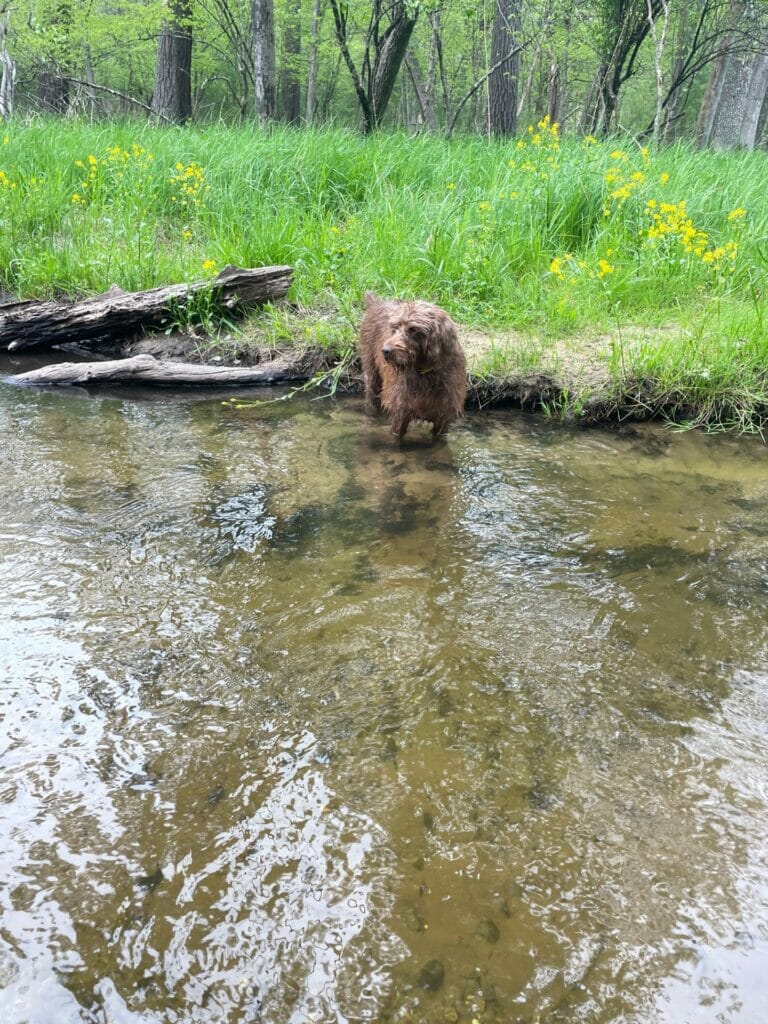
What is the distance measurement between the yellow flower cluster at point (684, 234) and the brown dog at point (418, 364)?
101 inches

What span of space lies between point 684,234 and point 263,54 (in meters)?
7.18

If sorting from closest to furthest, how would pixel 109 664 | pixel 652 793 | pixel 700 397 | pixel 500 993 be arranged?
1. pixel 500 993
2. pixel 652 793
3. pixel 109 664
4. pixel 700 397

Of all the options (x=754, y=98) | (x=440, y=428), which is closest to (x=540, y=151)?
(x=440, y=428)

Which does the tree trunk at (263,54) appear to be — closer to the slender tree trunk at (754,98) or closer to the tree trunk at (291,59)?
the tree trunk at (291,59)

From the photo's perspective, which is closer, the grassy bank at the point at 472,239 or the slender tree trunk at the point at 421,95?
the grassy bank at the point at 472,239

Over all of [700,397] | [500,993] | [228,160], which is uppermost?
[228,160]

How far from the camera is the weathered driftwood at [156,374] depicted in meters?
5.23

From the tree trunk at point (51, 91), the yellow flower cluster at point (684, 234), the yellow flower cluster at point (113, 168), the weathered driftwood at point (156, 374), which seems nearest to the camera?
the weathered driftwood at point (156, 374)

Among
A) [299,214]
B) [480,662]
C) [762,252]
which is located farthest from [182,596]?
[762,252]

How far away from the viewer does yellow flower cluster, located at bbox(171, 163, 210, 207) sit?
6.91 meters

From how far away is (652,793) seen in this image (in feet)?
6.63

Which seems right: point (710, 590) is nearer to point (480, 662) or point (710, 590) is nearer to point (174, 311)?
point (480, 662)

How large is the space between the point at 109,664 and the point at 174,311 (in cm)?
402

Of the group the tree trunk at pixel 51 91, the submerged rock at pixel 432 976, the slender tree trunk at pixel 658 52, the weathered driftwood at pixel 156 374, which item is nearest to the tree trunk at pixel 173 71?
the tree trunk at pixel 51 91
